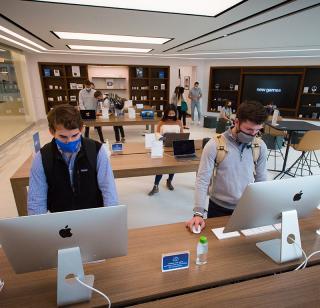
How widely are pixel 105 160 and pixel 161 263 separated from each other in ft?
2.14

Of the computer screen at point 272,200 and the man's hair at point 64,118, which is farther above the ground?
the man's hair at point 64,118

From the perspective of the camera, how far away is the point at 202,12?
2.62 m

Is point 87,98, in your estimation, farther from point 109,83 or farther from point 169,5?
point 169,5

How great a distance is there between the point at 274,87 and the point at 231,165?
26.8 feet

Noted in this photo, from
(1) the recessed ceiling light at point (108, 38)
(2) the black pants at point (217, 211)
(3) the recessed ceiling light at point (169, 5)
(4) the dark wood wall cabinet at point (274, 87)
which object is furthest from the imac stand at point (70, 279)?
(4) the dark wood wall cabinet at point (274, 87)

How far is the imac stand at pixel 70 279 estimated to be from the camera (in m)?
0.84

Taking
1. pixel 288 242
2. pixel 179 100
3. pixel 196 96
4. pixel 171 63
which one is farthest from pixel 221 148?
pixel 171 63

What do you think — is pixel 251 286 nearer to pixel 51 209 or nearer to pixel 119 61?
pixel 51 209

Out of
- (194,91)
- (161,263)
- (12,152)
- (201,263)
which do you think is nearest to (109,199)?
(161,263)

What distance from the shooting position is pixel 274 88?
824 centimetres

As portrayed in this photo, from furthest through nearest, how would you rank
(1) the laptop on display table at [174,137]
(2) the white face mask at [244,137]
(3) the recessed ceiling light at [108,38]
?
1. (3) the recessed ceiling light at [108,38]
2. (1) the laptop on display table at [174,137]
3. (2) the white face mask at [244,137]

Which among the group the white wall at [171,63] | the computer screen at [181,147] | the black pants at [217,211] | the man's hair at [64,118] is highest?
the white wall at [171,63]

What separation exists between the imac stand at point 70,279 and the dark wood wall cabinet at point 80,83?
8.89m

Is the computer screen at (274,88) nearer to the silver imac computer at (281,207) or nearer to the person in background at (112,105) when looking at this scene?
the person in background at (112,105)
